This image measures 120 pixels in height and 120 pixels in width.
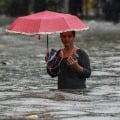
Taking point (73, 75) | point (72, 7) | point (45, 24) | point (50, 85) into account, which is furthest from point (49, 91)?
point (72, 7)

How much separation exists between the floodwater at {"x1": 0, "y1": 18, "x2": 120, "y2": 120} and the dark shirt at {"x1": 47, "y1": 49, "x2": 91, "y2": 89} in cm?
13

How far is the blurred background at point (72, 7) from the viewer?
3734 centimetres

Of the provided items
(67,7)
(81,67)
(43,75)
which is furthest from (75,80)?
(67,7)

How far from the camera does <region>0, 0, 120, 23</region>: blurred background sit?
37.3 m

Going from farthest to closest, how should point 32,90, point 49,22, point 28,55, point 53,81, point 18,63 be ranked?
point 28,55
point 18,63
point 53,81
point 32,90
point 49,22

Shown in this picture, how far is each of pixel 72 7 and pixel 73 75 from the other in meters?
29.9

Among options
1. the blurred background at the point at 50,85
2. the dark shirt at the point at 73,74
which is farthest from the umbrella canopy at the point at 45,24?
the blurred background at the point at 50,85

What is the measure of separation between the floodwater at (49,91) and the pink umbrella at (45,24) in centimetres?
99

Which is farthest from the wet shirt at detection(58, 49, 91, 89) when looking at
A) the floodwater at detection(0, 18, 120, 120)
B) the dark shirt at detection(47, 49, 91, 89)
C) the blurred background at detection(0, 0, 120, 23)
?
the blurred background at detection(0, 0, 120, 23)

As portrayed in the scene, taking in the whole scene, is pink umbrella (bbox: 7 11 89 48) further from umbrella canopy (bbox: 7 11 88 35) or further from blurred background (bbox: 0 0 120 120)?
blurred background (bbox: 0 0 120 120)

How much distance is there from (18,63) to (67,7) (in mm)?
21911

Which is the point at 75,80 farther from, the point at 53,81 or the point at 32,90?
the point at 53,81

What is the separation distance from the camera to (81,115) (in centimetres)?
865

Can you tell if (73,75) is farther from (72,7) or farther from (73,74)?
(72,7)
